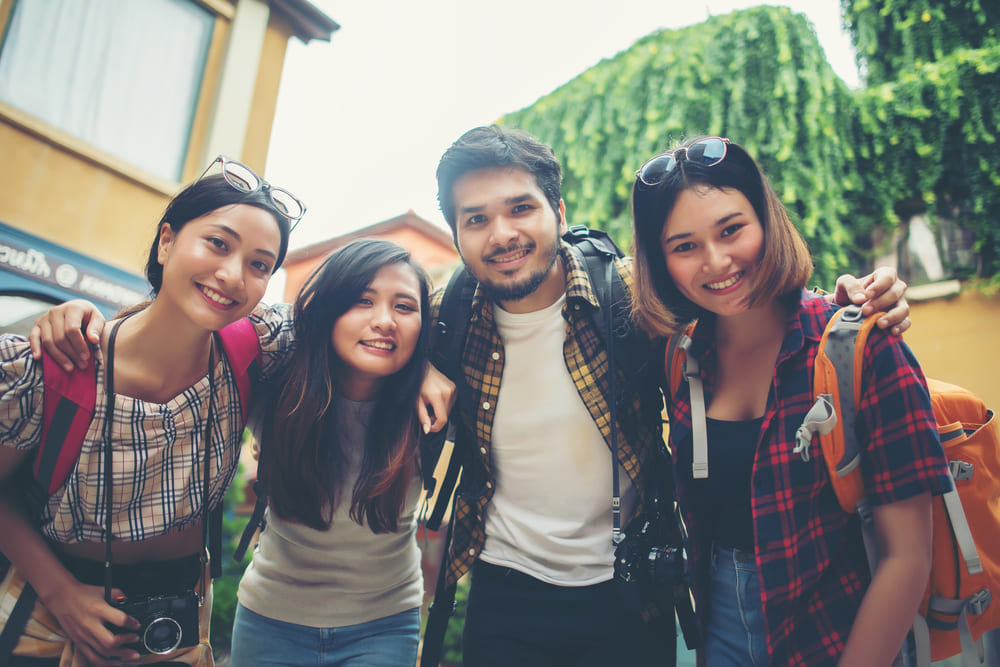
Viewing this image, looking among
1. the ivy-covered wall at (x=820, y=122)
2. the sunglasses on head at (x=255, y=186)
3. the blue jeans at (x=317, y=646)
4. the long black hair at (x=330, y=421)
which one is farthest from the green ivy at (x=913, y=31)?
the blue jeans at (x=317, y=646)

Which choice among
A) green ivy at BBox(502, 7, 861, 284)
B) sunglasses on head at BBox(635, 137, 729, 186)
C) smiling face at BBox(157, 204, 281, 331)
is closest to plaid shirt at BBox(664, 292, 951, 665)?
sunglasses on head at BBox(635, 137, 729, 186)

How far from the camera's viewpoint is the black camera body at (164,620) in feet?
5.83

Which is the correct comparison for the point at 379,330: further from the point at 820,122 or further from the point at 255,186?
the point at 820,122

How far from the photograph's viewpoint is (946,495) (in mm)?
1540

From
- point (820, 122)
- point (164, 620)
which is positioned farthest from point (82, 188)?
point (820, 122)

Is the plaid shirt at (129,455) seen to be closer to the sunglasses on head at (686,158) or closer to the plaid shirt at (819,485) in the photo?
the sunglasses on head at (686,158)

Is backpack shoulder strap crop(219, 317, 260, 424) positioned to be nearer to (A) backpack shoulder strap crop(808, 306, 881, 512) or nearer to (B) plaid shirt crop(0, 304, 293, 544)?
(B) plaid shirt crop(0, 304, 293, 544)

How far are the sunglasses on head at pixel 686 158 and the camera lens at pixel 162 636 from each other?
223 centimetres

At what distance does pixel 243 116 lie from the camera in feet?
22.5

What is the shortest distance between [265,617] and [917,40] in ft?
29.7

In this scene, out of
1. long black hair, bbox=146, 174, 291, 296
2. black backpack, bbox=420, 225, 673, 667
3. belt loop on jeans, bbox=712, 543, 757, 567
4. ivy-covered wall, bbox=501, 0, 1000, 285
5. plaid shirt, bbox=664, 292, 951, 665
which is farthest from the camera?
ivy-covered wall, bbox=501, 0, 1000, 285

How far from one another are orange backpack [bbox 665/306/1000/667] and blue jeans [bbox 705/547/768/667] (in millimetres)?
374

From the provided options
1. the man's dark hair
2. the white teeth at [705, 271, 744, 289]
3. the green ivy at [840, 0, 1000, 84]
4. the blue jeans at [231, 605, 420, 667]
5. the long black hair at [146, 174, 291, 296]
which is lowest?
the blue jeans at [231, 605, 420, 667]

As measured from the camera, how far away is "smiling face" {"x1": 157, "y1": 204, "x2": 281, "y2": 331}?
1.89 metres
